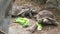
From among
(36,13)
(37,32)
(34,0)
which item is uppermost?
(34,0)

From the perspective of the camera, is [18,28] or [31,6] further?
[31,6]

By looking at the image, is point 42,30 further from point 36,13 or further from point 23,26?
point 36,13

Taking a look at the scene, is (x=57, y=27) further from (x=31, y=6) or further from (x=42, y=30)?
(x=31, y=6)

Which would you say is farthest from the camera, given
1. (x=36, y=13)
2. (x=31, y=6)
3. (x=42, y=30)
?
(x=31, y=6)

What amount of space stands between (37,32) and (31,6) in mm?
977

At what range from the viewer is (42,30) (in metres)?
2.98

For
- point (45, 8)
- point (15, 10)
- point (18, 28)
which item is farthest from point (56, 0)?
point (18, 28)

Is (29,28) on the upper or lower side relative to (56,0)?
lower

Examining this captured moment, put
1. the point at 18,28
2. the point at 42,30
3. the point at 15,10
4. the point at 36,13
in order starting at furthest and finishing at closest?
1. the point at 36,13
2. the point at 15,10
3. the point at 42,30
4. the point at 18,28

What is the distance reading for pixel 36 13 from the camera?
347 cm

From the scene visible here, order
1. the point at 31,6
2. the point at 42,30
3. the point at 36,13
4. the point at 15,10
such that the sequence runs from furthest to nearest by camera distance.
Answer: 1. the point at 31,6
2. the point at 36,13
3. the point at 15,10
4. the point at 42,30

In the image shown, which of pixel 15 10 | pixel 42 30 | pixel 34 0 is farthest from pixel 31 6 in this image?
pixel 42 30

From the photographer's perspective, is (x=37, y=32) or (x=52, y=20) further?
(x=52, y=20)

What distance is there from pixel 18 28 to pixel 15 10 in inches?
23.0
